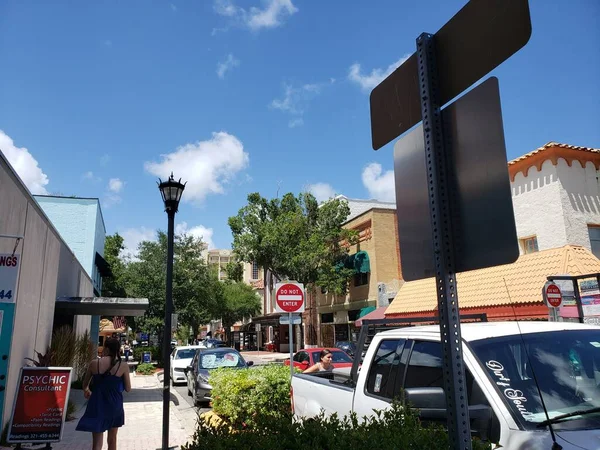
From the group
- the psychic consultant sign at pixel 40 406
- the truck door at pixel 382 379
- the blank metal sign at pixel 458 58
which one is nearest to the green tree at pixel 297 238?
the psychic consultant sign at pixel 40 406

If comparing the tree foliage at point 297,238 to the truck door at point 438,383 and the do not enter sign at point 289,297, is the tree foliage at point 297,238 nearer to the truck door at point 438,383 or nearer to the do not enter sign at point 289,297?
the do not enter sign at point 289,297

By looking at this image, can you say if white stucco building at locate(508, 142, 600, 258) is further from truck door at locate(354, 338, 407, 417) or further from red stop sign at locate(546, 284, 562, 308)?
truck door at locate(354, 338, 407, 417)

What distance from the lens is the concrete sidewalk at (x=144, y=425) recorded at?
922 centimetres

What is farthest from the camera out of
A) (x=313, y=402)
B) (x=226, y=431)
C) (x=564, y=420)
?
(x=313, y=402)

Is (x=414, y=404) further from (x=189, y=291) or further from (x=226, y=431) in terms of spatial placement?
(x=189, y=291)

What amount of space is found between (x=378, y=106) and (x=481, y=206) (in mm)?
1049

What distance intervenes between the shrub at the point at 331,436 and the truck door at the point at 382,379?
839 millimetres

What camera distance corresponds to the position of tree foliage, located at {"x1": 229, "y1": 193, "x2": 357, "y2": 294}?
35.5 meters

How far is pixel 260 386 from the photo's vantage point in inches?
365

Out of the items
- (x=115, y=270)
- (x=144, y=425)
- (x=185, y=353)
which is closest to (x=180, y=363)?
(x=185, y=353)

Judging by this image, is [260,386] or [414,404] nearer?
[414,404]

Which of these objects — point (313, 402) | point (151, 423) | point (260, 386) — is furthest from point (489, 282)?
point (313, 402)

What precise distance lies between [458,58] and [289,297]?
8321 mm

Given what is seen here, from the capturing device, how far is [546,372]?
331cm
